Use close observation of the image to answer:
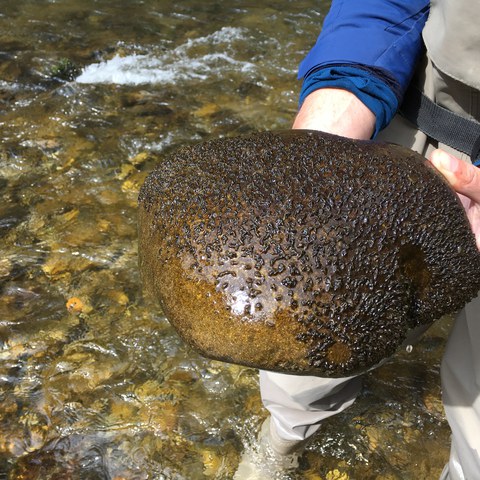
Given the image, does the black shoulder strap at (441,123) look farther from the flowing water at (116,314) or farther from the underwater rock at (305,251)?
the flowing water at (116,314)

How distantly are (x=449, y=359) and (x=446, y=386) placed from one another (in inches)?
4.9

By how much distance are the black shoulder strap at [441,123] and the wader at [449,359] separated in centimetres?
4

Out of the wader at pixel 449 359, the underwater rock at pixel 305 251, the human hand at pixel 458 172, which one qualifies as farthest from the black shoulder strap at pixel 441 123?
the underwater rock at pixel 305 251

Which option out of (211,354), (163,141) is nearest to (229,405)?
(211,354)

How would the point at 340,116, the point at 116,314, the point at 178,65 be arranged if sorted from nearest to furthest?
1. the point at 340,116
2. the point at 116,314
3. the point at 178,65

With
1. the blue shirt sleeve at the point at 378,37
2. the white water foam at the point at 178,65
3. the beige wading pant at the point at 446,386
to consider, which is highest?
the blue shirt sleeve at the point at 378,37

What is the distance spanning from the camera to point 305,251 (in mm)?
1558

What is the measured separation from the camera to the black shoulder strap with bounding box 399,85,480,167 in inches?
91.4

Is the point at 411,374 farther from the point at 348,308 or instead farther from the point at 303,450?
the point at 348,308

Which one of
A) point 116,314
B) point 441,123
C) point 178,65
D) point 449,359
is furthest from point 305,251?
point 178,65

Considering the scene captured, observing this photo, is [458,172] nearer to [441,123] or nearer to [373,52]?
[441,123]

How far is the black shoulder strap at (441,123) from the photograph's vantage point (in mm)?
2322

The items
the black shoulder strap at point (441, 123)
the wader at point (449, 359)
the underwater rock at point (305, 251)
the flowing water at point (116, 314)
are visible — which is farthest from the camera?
the flowing water at point (116, 314)

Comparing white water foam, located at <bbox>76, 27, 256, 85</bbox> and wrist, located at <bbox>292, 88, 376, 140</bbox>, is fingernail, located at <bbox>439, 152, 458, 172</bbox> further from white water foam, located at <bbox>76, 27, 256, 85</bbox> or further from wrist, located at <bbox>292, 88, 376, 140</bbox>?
white water foam, located at <bbox>76, 27, 256, 85</bbox>
